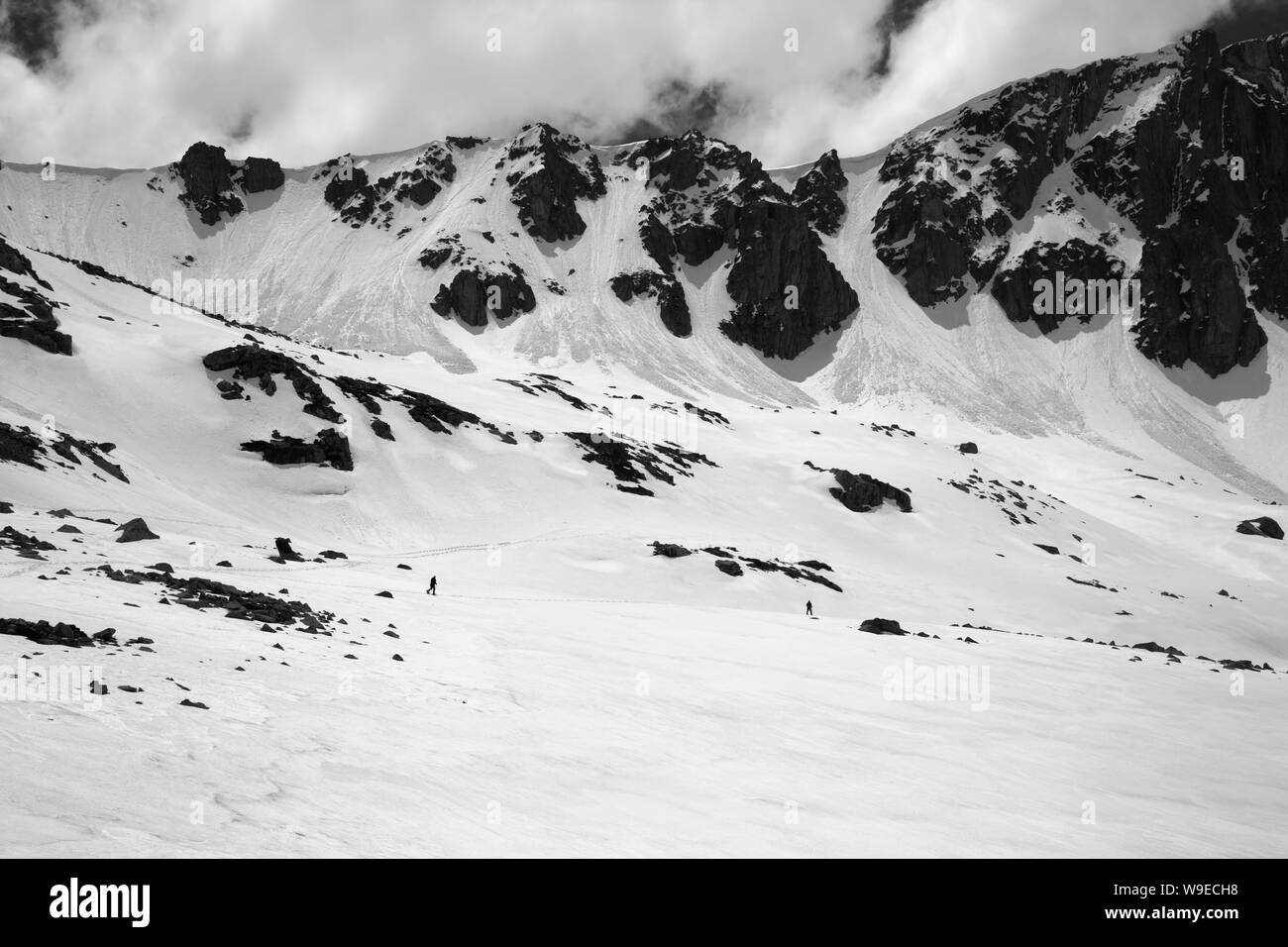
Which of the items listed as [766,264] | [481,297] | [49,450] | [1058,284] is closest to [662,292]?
[766,264]

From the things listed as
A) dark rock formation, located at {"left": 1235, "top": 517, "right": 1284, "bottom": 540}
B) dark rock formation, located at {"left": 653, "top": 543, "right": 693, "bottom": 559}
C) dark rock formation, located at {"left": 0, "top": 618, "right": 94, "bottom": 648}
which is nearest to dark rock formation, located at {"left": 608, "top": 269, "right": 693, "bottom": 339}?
dark rock formation, located at {"left": 1235, "top": 517, "right": 1284, "bottom": 540}

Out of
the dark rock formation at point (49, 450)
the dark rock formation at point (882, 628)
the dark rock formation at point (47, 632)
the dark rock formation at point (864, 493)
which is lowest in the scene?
the dark rock formation at point (47, 632)

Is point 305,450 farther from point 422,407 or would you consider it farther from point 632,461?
point 632,461

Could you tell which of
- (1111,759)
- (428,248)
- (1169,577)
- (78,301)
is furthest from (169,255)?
(1111,759)

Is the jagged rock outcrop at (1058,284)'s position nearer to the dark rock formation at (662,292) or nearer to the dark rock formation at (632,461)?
the dark rock formation at (662,292)

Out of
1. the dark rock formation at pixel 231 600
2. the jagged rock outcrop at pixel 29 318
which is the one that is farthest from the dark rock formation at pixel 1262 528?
the jagged rock outcrop at pixel 29 318

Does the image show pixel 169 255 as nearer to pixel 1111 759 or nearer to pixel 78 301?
pixel 78 301
